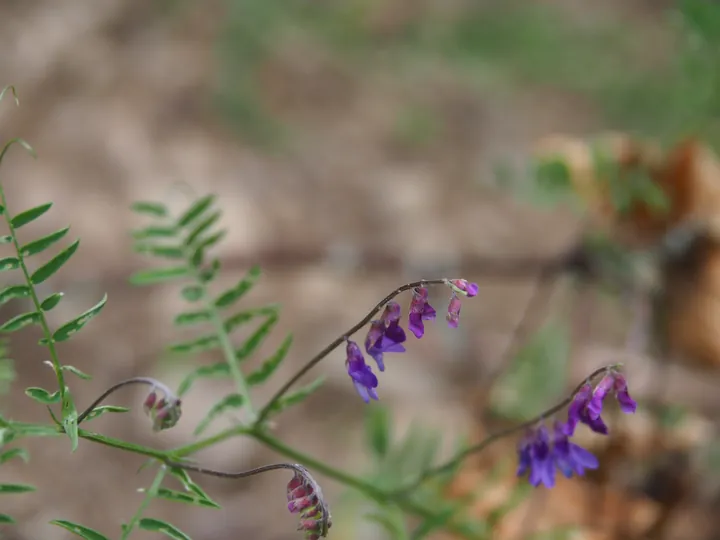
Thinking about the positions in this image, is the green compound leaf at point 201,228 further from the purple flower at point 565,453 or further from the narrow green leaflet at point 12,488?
the purple flower at point 565,453

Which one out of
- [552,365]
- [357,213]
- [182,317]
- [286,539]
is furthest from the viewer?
[357,213]

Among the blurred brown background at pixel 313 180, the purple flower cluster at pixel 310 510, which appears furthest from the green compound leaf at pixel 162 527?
the blurred brown background at pixel 313 180

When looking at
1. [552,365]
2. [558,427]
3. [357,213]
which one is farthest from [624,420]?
[357,213]

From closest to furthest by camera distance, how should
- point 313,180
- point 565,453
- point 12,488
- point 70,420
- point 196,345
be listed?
point 70,420 < point 12,488 < point 565,453 < point 196,345 < point 313,180

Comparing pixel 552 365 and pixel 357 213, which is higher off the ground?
pixel 357 213

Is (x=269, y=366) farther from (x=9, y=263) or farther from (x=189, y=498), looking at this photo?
(x=9, y=263)

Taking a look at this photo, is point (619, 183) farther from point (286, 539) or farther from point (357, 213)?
point (357, 213)

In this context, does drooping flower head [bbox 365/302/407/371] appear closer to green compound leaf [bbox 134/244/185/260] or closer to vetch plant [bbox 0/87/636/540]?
vetch plant [bbox 0/87/636/540]

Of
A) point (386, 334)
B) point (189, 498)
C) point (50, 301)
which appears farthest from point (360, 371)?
point (50, 301)

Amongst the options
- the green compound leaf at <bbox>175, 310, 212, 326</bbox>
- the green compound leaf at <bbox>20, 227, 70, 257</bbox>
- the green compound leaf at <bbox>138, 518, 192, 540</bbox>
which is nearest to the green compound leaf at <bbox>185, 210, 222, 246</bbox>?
the green compound leaf at <bbox>175, 310, 212, 326</bbox>
